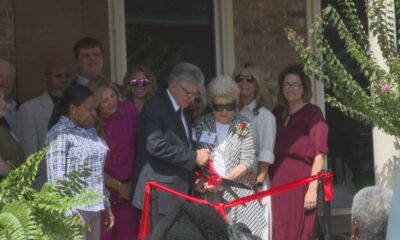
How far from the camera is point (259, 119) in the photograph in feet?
22.0

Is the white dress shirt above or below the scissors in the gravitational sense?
above

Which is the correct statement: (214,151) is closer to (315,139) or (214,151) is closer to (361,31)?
(315,139)

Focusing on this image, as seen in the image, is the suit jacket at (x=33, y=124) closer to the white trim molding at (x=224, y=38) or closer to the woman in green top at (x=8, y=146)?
the woman in green top at (x=8, y=146)

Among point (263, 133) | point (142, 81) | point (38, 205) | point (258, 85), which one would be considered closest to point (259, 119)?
point (263, 133)

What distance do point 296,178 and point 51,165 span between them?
2.09 metres

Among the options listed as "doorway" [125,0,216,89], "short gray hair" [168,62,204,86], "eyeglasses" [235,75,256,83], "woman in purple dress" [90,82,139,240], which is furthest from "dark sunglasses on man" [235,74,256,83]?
"doorway" [125,0,216,89]

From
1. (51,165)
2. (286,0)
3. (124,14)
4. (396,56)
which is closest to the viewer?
(51,165)

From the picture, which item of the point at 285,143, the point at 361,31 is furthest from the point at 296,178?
the point at 361,31

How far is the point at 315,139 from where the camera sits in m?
6.71

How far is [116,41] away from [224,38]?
115 cm

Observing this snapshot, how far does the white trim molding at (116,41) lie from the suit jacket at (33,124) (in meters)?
1.51

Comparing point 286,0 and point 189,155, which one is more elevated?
point 286,0

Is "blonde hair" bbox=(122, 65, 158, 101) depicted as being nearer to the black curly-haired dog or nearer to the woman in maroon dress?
the woman in maroon dress

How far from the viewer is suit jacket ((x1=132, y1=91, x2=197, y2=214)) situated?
6.09 metres
